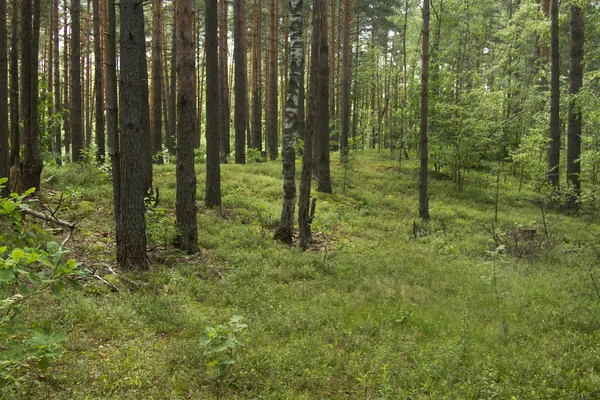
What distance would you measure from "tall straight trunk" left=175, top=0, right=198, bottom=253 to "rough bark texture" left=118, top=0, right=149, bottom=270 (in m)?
1.11

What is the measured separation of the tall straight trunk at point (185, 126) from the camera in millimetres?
8641

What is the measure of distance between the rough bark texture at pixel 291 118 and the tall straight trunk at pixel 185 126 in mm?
2566

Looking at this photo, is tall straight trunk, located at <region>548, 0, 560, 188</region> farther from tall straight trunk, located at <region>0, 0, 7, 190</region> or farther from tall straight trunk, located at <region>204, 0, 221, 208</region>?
tall straight trunk, located at <region>0, 0, 7, 190</region>

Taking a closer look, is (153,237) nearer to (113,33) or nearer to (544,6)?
(113,33)

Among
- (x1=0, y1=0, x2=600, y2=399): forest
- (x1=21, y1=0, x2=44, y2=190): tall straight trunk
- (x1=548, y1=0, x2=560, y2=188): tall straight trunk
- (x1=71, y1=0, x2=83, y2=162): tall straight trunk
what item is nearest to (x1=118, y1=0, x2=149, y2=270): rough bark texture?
(x1=0, y1=0, x2=600, y2=399): forest


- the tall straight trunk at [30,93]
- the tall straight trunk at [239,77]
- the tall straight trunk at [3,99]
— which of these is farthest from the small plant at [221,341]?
the tall straight trunk at [239,77]

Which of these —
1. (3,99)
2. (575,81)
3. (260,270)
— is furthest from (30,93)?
(575,81)

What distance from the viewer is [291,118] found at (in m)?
10.8

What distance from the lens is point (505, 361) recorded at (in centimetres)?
545

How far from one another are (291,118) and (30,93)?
642cm

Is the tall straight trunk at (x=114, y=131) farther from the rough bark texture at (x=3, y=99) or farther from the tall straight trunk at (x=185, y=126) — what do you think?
the rough bark texture at (x=3, y=99)

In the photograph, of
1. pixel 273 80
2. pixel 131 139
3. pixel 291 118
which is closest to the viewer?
pixel 131 139

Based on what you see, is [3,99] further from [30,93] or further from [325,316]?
[325,316]

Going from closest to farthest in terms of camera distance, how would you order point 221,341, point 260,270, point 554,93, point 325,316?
1. point 221,341
2. point 325,316
3. point 260,270
4. point 554,93
